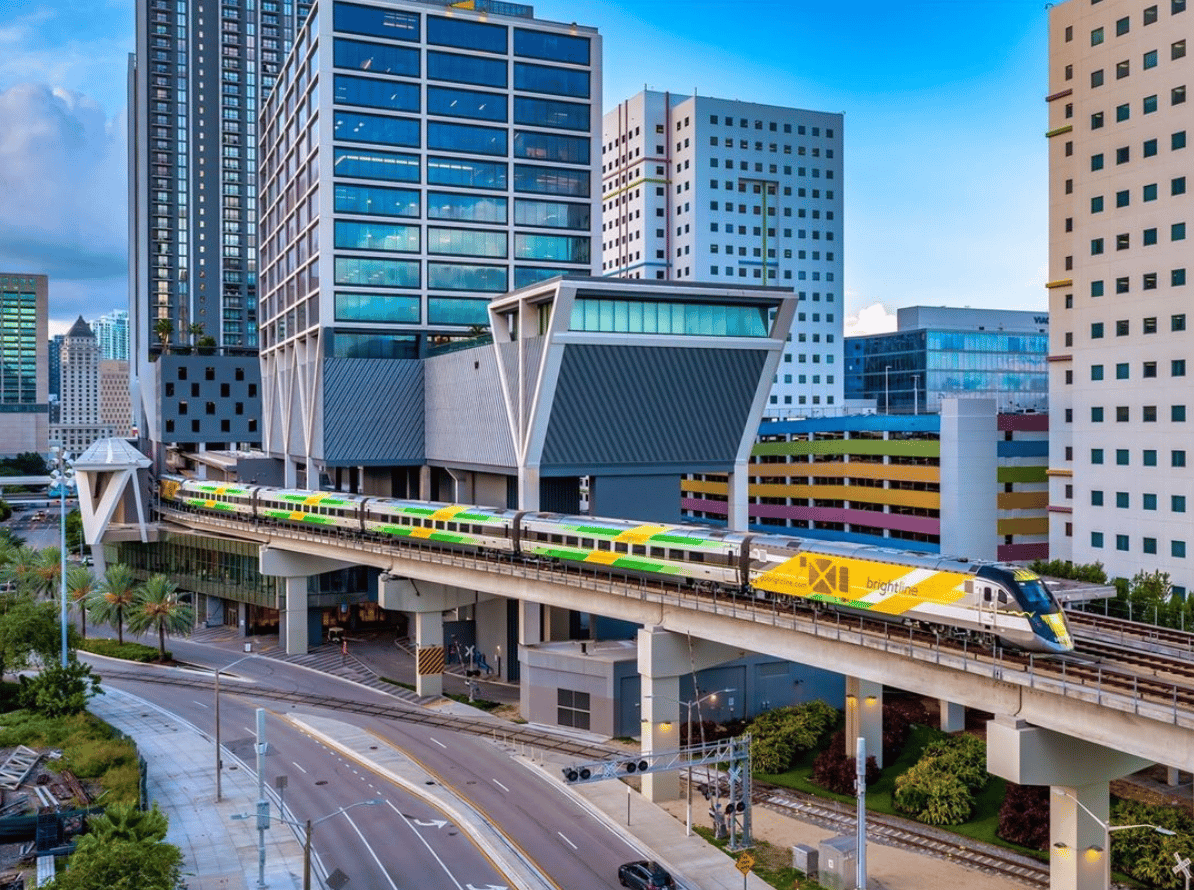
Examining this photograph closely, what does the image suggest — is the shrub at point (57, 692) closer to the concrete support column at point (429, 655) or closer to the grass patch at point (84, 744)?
the grass patch at point (84, 744)

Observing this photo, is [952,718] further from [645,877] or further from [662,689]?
[645,877]

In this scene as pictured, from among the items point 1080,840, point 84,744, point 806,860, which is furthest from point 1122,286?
point 84,744

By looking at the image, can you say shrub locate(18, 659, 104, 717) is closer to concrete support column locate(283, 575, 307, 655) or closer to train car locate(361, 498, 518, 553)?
train car locate(361, 498, 518, 553)

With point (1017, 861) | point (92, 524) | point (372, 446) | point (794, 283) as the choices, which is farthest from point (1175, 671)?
point (794, 283)

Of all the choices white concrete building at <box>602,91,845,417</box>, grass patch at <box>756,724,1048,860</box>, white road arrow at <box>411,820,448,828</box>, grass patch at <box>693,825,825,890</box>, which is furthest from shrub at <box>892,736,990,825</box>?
white concrete building at <box>602,91,845,417</box>

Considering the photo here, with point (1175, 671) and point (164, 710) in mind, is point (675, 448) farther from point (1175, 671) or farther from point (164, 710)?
point (1175, 671)

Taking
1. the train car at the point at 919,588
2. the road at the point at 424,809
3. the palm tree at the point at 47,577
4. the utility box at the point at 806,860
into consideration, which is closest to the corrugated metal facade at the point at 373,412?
the palm tree at the point at 47,577
